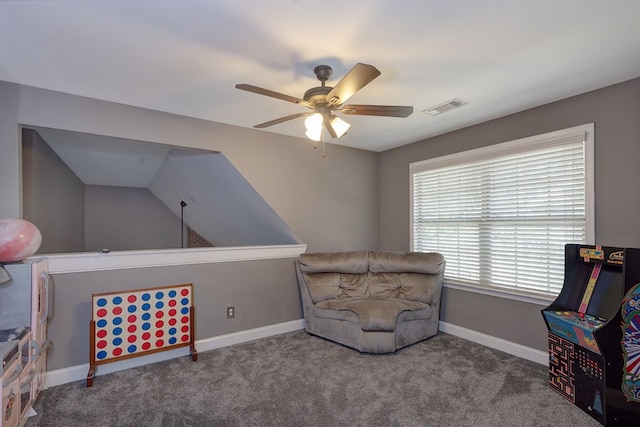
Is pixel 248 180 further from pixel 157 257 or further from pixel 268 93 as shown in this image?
pixel 268 93

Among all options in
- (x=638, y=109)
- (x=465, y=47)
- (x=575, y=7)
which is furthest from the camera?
(x=638, y=109)

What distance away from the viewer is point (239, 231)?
5.04 metres

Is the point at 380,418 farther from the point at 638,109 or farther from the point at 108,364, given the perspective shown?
the point at 638,109

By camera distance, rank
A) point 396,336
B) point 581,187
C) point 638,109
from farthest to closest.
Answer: point 396,336
point 581,187
point 638,109

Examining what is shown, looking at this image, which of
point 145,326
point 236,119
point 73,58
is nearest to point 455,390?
point 145,326

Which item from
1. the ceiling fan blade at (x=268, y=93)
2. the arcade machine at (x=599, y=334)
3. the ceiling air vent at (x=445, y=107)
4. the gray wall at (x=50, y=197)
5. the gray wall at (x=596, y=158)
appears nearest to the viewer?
the ceiling fan blade at (x=268, y=93)

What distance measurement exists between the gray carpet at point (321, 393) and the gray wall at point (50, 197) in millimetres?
1843

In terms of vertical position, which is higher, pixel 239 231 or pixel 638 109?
pixel 638 109

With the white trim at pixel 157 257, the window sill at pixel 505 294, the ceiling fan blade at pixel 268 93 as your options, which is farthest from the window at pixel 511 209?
the ceiling fan blade at pixel 268 93

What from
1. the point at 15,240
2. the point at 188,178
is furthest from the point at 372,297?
the point at 15,240

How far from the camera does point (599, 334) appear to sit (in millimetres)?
2068

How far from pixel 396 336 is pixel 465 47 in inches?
98.0

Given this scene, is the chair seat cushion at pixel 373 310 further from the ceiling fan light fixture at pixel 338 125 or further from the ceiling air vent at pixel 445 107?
the ceiling air vent at pixel 445 107

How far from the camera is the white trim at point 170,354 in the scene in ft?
8.57
